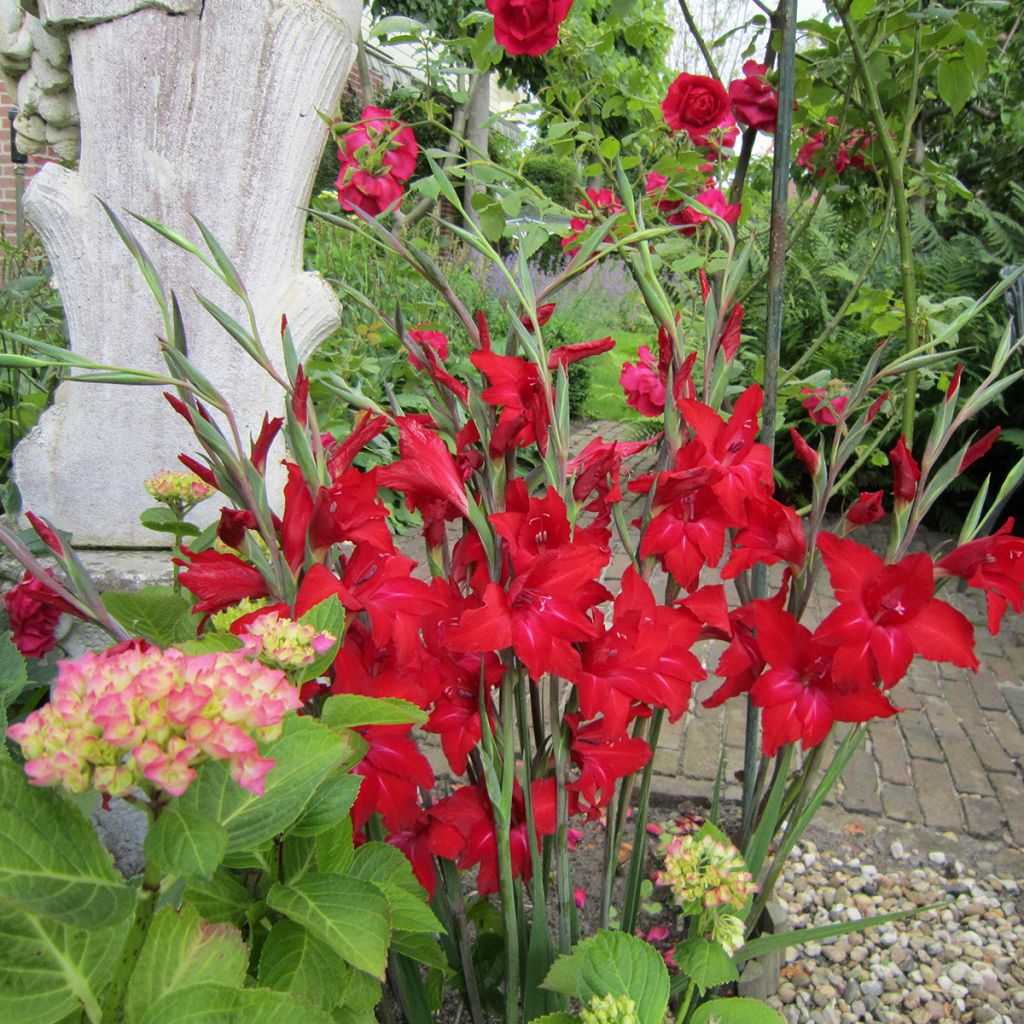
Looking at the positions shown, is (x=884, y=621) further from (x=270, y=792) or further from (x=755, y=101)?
(x=755, y=101)

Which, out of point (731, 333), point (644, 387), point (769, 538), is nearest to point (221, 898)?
point (769, 538)

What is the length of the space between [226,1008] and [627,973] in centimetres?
39

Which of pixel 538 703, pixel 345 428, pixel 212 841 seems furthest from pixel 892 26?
pixel 345 428

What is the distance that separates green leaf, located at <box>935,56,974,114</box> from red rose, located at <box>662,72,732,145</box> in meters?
0.40

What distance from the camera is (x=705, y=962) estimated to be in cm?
91

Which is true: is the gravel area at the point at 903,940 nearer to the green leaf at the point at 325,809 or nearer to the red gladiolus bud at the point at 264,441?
the green leaf at the point at 325,809

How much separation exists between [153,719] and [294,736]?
0.55 ft

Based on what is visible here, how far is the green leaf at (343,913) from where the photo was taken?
0.63 metres

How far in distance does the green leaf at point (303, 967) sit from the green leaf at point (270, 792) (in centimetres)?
14

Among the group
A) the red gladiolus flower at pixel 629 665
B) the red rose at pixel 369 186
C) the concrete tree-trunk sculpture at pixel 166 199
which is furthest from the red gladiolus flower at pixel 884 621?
the red rose at pixel 369 186

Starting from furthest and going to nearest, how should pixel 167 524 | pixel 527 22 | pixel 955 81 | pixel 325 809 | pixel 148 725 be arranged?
1. pixel 955 81
2. pixel 527 22
3. pixel 167 524
4. pixel 325 809
5. pixel 148 725

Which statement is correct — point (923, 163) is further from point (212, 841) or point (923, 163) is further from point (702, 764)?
point (212, 841)

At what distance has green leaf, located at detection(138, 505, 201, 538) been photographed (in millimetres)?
1231

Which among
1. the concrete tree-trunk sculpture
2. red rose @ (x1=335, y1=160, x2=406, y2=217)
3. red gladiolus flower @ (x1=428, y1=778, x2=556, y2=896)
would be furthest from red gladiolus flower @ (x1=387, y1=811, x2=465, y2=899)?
red rose @ (x1=335, y1=160, x2=406, y2=217)
